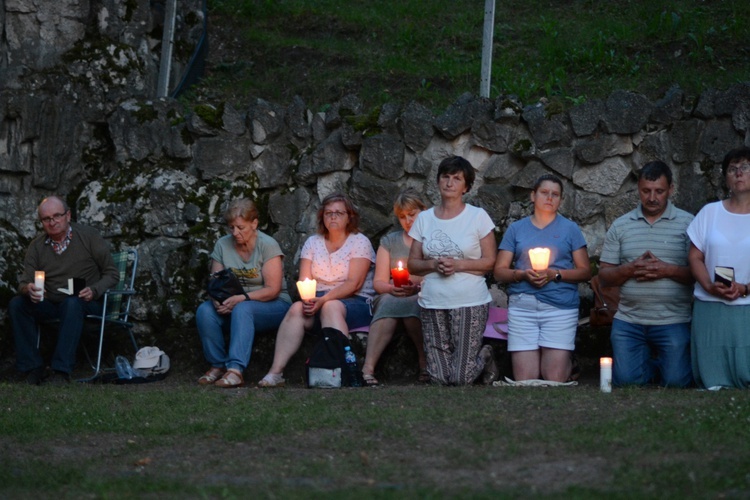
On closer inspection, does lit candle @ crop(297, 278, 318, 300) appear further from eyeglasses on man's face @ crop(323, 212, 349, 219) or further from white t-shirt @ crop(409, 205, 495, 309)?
white t-shirt @ crop(409, 205, 495, 309)

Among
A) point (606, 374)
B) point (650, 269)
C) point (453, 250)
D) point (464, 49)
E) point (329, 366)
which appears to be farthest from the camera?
point (464, 49)

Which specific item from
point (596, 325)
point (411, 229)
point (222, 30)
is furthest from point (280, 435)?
point (222, 30)

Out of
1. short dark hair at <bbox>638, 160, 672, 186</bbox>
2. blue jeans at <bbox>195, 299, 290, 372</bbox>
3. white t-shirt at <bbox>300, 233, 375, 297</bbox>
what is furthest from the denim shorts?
short dark hair at <bbox>638, 160, 672, 186</bbox>

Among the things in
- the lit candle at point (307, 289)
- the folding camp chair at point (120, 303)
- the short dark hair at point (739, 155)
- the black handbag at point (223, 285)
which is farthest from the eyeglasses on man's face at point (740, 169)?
the folding camp chair at point (120, 303)

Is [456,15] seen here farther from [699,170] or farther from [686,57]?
[699,170]

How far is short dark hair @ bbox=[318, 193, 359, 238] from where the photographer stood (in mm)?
8258

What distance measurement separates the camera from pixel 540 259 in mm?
7324

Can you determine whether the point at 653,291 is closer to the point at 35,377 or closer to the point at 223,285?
the point at 223,285

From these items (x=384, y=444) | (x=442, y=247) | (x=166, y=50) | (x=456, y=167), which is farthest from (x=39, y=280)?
(x=384, y=444)

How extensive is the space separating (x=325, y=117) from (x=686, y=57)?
410cm

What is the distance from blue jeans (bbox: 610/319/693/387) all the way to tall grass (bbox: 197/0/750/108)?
3402 millimetres

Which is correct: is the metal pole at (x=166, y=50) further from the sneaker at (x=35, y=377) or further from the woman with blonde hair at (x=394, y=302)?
the woman with blonde hair at (x=394, y=302)

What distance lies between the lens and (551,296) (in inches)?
293

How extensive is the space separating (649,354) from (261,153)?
12.6 feet
